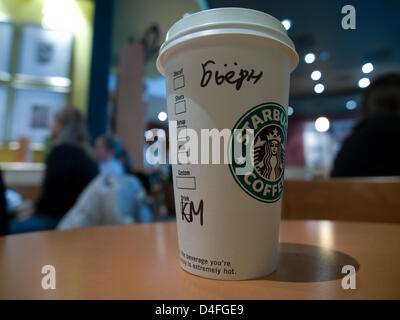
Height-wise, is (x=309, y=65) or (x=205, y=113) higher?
(x=309, y=65)

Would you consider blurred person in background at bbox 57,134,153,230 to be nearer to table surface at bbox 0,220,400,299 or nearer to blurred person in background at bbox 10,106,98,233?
blurred person in background at bbox 10,106,98,233

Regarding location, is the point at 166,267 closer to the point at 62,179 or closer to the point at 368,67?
the point at 368,67

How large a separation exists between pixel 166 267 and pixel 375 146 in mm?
1166

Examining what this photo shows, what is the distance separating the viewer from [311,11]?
19.6 inches

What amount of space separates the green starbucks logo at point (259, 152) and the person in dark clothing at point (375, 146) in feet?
3.32

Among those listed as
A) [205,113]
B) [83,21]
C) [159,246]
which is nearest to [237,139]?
[205,113]

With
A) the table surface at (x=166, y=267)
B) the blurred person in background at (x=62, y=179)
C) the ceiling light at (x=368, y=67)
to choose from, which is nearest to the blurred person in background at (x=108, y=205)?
the blurred person in background at (x=62, y=179)

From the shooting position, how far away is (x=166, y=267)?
1.16 ft

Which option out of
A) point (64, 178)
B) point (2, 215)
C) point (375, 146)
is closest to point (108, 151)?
point (64, 178)

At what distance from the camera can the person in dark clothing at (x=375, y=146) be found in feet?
3.87

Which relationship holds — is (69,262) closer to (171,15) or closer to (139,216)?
(171,15)

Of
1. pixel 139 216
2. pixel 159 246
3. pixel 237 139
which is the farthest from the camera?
pixel 139 216

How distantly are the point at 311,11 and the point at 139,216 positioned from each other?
1.31 m

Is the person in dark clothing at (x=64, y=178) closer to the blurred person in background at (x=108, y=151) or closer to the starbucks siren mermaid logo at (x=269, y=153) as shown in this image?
the blurred person in background at (x=108, y=151)
